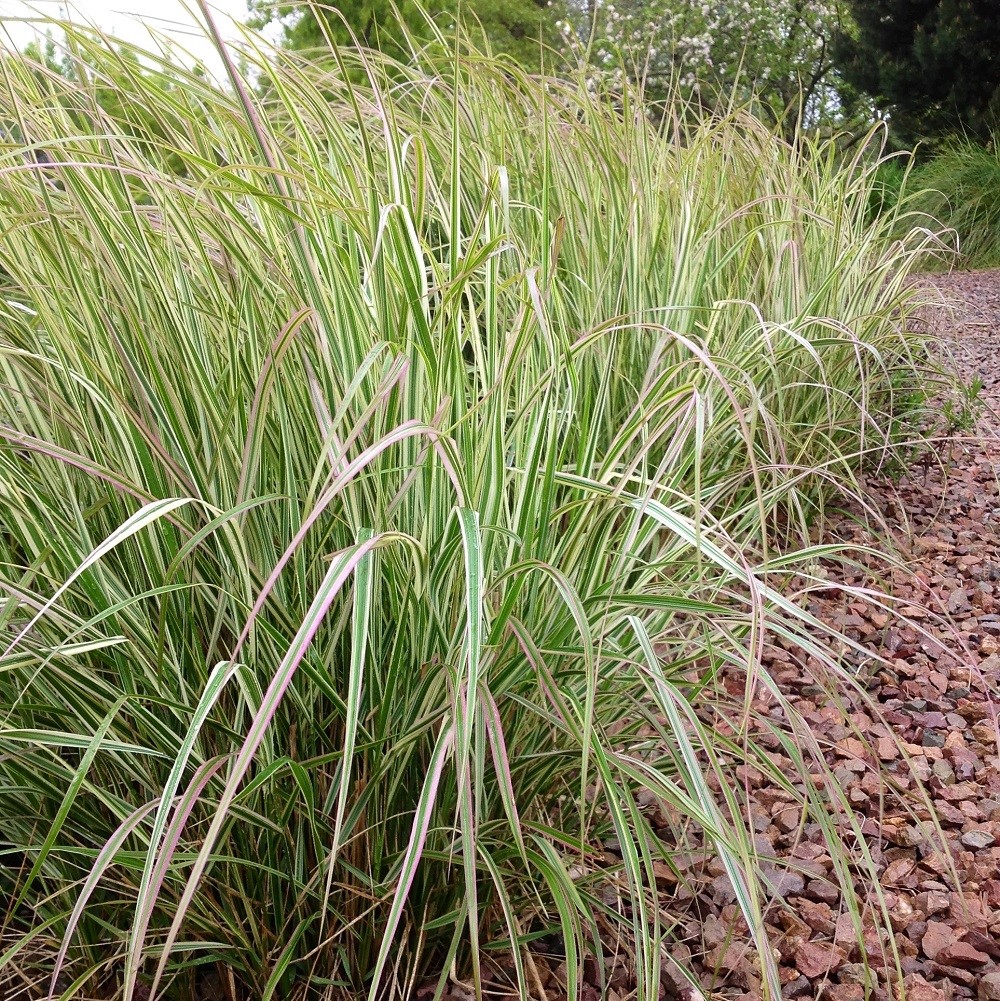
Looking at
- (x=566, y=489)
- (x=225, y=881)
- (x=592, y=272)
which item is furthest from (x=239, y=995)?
(x=592, y=272)

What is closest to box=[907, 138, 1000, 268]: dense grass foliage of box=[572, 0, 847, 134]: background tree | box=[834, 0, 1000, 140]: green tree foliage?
box=[834, 0, 1000, 140]: green tree foliage

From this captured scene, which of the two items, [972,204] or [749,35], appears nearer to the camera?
[972,204]

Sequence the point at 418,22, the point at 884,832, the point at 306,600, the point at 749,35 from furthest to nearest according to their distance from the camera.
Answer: the point at 749,35
the point at 418,22
the point at 884,832
the point at 306,600

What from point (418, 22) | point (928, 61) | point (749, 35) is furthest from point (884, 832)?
point (749, 35)

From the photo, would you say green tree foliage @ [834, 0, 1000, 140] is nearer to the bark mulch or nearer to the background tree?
the background tree

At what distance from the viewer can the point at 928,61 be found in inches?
407

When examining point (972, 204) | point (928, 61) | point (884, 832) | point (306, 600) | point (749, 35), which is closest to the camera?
point (306, 600)

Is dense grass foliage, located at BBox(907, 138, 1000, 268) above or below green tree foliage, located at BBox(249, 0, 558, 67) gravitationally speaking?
below

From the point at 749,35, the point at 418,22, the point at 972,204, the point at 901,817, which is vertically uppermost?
the point at 749,35

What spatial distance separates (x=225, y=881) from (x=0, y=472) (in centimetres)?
52

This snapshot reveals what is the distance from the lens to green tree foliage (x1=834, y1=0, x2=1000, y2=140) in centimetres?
1006

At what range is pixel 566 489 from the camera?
1.45m

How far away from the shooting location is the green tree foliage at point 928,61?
33.0 feet

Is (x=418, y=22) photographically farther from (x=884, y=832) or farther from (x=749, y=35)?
(x=884, y=832)
